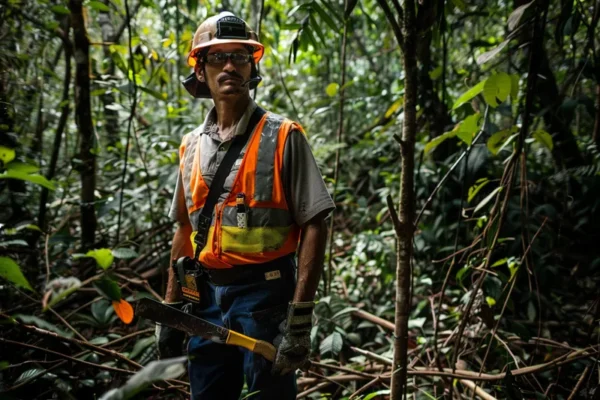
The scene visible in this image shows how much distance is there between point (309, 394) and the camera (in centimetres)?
291

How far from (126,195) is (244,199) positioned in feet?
8.17

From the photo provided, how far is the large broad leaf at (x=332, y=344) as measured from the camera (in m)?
3.09

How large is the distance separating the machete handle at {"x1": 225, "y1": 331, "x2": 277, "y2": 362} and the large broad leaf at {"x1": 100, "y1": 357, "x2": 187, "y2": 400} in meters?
1.09

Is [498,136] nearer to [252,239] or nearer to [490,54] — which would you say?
[490,54]

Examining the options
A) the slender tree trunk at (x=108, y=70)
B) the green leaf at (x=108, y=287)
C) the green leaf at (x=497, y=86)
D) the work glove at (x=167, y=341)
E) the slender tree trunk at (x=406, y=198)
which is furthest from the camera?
the slender tree trunk at (x=108, y=70)

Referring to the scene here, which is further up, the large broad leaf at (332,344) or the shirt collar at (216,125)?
the shirt collar at (216,125)

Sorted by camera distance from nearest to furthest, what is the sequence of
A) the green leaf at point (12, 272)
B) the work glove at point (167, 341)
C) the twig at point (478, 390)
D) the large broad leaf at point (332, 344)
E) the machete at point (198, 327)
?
the green leaf at point (12, 272)
the machete at point (198, 327)
the work glove at point (167, 341)
the twig at point (478, 390)
the large broad leaf at point (332, 344)

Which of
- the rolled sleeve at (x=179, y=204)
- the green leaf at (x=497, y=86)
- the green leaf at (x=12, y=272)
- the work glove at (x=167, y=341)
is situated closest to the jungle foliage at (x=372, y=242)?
the green leaf at (x=497, y=86)

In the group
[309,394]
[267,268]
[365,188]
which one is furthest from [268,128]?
[365,188]

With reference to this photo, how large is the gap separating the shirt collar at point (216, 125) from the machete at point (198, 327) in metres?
0.80

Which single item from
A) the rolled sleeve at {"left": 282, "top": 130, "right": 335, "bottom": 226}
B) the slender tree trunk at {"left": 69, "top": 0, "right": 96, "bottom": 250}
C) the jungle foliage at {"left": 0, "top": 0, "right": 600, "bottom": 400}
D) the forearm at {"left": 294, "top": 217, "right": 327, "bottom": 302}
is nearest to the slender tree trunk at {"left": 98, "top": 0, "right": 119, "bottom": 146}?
the jungle foliage at {"left": 0, "top": 0, "right": 600, "bottom": 400}

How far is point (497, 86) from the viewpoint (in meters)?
1.65

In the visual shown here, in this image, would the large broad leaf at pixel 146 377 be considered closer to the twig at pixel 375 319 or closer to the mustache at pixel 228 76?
the mustache at pixel 228 76

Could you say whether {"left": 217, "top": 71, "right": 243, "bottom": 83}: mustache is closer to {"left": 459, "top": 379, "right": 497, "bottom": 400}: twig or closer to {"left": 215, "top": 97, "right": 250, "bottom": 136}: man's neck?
{"left": 215, "top": 97, "right": 250, "bottom": 136}: man's neck
